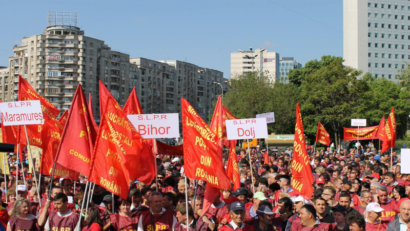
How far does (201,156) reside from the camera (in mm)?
8070

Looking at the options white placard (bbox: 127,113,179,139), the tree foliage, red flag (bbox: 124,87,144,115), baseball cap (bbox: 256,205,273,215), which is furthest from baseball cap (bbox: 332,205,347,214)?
the tree foliage

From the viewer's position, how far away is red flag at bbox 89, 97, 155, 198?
742cm

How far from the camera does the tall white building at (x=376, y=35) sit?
12288 centimetres

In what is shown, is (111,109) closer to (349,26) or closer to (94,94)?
(94,94)

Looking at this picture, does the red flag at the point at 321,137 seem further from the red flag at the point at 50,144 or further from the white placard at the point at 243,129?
the red flag at the point at 50,144

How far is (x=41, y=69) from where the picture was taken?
103000mm

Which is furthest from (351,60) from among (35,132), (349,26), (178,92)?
(35,132)

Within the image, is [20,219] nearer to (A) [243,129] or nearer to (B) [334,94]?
(A) [243,129]

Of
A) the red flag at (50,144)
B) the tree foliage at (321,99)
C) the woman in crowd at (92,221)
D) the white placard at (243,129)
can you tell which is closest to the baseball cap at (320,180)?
the white placard at (243,129)

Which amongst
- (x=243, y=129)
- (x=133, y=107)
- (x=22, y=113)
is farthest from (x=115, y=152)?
(x=133, y=107)

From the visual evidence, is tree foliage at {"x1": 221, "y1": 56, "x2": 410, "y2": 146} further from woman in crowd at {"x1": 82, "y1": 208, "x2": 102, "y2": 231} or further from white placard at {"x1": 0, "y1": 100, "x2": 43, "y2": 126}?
woman in crowd at {"x1": 82, "y1": 208, "x2": 102, "y2": 231}

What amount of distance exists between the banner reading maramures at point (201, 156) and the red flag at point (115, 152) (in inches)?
37.4

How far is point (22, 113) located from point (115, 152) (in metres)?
3.07

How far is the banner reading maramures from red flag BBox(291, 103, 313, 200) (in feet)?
5.56
